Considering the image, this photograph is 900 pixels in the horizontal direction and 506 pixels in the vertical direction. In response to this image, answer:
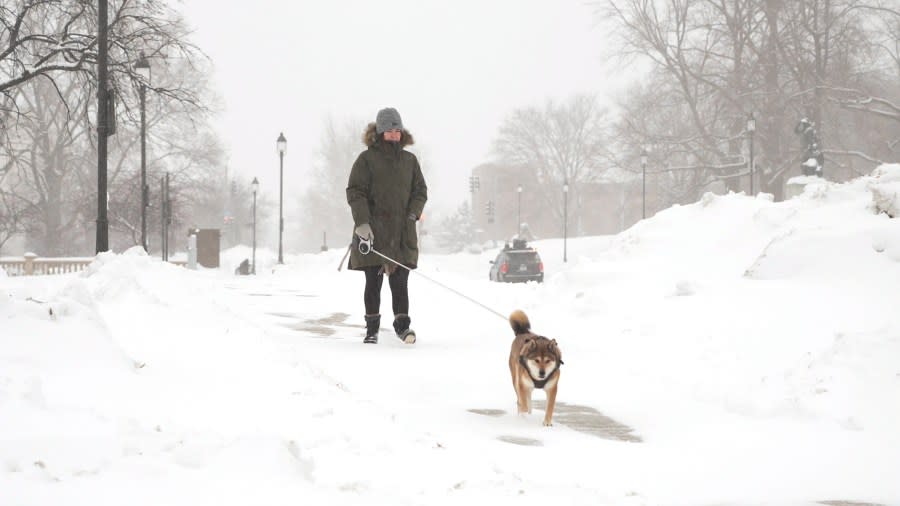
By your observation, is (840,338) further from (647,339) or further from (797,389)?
(647,339)

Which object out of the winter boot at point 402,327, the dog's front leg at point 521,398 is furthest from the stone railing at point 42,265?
the dog's front leg at point 521,398

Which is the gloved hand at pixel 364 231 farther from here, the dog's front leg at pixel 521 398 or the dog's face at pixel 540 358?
the dog's face at pixel 540 358

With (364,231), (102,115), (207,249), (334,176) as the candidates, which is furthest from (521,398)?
(334,176)

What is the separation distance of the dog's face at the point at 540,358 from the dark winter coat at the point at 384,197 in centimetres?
314

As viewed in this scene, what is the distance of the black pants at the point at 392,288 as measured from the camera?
302 inches

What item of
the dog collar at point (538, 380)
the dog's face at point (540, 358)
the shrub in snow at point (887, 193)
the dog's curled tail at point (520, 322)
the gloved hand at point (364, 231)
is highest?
the shrub in snow at point (887, 193)

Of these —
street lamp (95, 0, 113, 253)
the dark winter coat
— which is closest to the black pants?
the dark winter coat

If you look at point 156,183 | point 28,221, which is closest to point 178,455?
point 156,183

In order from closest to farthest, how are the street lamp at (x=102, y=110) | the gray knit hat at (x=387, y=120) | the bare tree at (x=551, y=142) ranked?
1. the gray knit hat at (x=387, y=120)
2. the street lamp at (x=102, y=110)
3. the bare tree at (x=551, y=142)

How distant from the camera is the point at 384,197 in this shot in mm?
7582

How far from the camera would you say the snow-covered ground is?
290cm

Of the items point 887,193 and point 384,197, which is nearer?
point 384,197

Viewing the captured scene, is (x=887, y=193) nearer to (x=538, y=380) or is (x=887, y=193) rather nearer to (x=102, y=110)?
(x=538, y=380)

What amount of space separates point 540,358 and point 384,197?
3.52 metres
